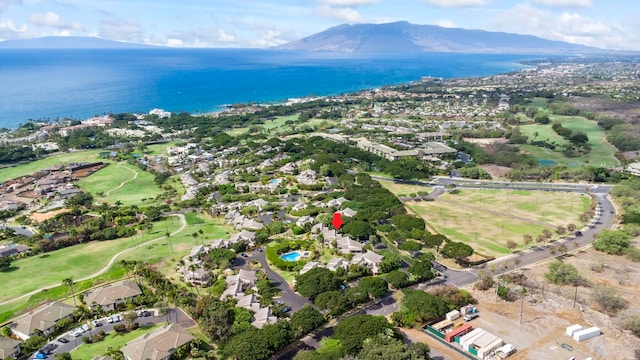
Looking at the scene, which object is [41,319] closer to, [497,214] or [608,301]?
[608,301]

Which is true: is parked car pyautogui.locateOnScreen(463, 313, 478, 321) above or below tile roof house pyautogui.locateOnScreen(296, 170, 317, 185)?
below

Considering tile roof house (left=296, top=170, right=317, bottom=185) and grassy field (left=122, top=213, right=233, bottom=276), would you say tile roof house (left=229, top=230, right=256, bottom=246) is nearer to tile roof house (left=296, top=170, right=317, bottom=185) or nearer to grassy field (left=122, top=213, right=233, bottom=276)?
grassy field (left=122, top=213, right=233, bottom=276)

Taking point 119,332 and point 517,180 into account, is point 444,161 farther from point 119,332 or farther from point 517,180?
point 119,332

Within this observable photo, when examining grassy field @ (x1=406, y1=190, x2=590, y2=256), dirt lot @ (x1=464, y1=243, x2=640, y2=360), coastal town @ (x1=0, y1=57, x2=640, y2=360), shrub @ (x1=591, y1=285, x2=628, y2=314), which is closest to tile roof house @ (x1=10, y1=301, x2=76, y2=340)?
coastal town @ (x1=0, y1=57, x2=640, y2=360)

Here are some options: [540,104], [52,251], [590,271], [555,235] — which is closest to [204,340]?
[52,251]

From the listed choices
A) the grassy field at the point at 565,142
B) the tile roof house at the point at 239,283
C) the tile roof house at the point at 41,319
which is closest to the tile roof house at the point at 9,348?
the tile roof house at the point at 41,319

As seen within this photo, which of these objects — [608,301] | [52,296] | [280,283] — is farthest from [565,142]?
[52,296]
